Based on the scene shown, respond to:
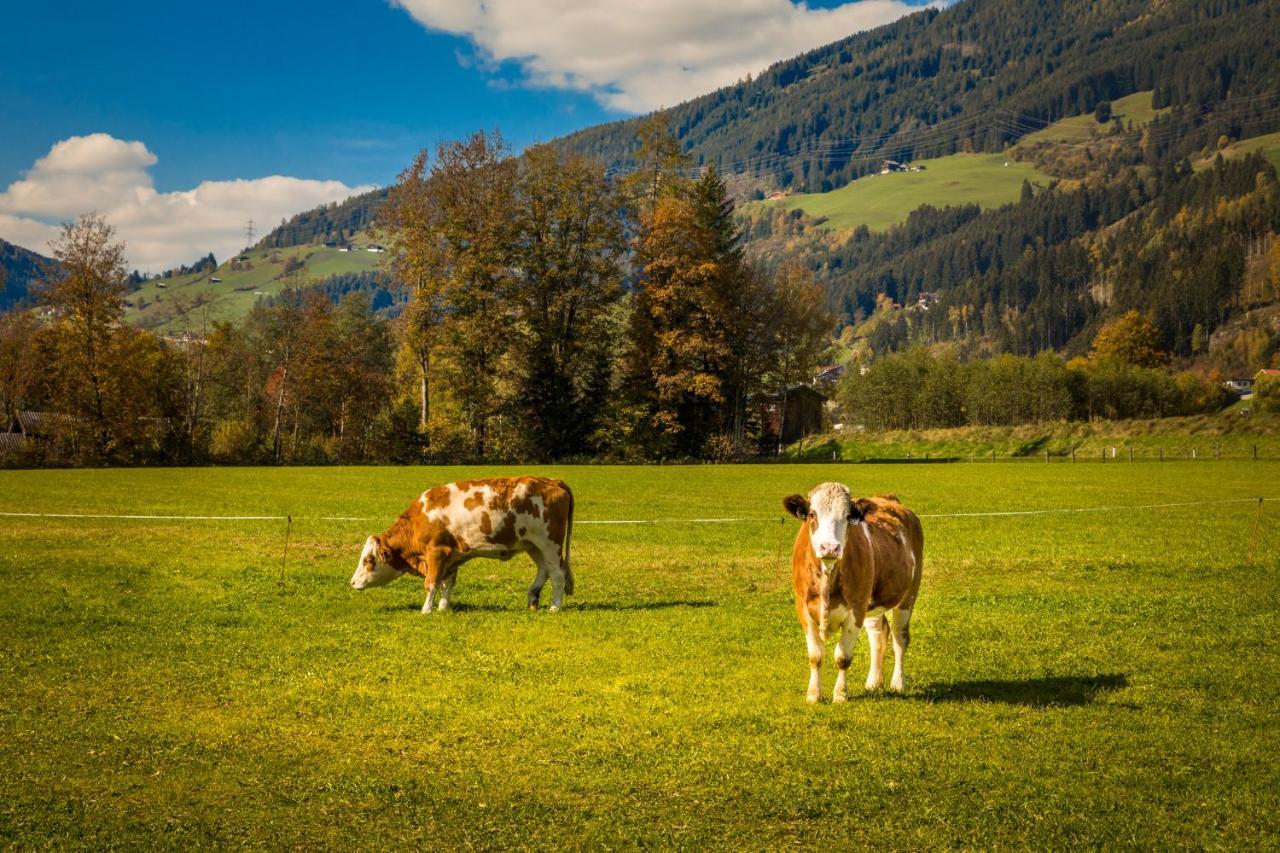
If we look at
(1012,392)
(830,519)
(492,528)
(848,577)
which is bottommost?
(492,528)

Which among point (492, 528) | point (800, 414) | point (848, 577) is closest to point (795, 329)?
point (800, 414)

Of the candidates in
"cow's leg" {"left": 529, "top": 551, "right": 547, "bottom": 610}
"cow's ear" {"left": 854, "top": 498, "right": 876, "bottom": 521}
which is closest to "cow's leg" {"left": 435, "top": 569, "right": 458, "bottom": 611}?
"cow's leg" {"left": 529, "top": 551, "right": 547, "bottom": 610}

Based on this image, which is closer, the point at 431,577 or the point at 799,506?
the point at 799,506

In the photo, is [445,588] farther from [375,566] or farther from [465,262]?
[465,262]

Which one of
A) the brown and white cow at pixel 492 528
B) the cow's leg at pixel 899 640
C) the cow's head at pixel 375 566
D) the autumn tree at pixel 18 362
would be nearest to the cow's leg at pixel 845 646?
the cow's leg at pixel 899 640

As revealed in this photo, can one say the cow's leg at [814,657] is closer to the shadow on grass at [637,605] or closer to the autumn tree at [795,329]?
the shadow on grass at [637,605]

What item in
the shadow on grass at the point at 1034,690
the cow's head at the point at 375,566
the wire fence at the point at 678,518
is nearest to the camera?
the shadow on grass at the point at 1034,690

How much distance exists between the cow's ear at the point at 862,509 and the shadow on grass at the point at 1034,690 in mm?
2361

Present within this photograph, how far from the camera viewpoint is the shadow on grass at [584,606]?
1712 cm

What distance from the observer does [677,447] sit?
235ft

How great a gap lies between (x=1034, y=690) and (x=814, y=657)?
9.93 feet

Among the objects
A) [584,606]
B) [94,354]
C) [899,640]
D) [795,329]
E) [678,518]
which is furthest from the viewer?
[795,329]

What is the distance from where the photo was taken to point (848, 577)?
10.5 m

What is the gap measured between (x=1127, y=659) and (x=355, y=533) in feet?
69.9
